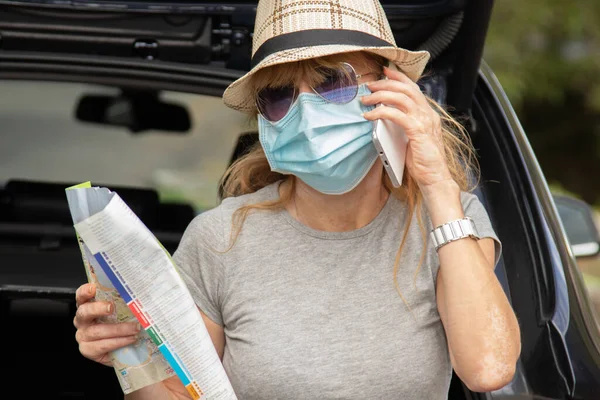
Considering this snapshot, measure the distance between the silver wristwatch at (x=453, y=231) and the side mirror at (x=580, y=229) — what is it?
98cm

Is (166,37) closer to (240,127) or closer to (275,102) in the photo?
(240,127)

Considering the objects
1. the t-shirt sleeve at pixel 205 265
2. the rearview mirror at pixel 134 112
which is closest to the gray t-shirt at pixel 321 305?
the t-shirt sleeve at pixel 205 265

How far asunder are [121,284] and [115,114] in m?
2.16

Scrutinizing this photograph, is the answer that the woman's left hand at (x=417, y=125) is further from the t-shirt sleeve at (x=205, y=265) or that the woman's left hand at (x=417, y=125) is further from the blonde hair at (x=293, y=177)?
the t-shirt sleeve at (x=205, y=265)

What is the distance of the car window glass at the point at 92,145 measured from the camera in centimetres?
718

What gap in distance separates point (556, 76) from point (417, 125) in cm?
906

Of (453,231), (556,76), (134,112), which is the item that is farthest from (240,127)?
(556,76)

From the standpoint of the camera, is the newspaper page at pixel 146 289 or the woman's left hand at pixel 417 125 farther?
the woman's left hand at pixel 417 125

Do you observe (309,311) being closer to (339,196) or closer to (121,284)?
(339,196)

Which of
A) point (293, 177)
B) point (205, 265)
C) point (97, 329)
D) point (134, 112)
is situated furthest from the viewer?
point (134, 112)

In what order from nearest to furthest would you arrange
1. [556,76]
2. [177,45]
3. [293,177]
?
[293,177], [177,45], [556,76]

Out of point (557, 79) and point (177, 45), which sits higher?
point (177, 45)

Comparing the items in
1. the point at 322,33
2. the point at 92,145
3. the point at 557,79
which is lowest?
the point at 92,145

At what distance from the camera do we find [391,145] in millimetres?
1861
